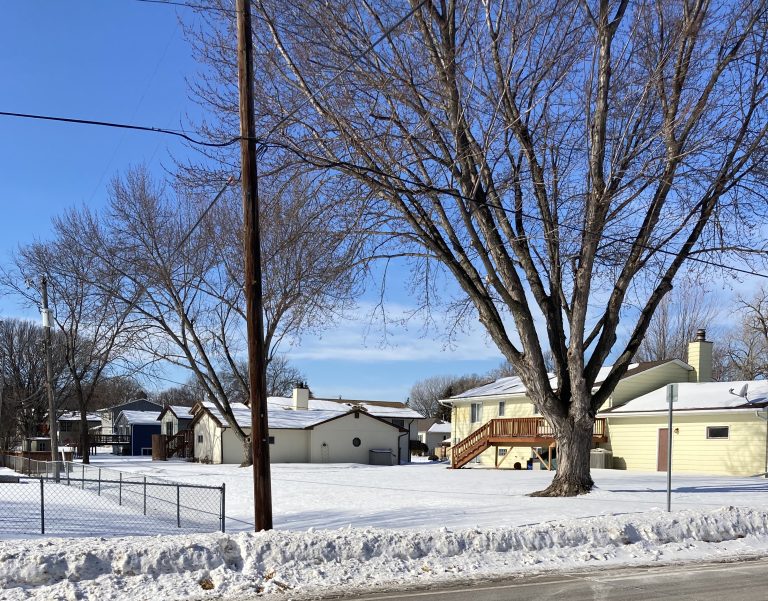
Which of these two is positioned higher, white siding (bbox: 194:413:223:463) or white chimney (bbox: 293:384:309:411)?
white chimney (bbox: 293:384:309:411)

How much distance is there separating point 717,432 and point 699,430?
783mm

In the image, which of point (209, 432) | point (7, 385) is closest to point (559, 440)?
point (209, 432)

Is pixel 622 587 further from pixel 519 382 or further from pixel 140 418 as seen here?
pixel 140 418

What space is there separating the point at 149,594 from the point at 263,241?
14811mm

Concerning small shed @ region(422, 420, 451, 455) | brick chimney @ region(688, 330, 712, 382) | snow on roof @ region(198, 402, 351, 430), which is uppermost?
brick chimney @ region(688, 330, 712, 382)

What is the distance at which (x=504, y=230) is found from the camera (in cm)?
1930

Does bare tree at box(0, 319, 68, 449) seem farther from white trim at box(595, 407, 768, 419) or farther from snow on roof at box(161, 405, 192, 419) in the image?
white trim at box(595, 407, 768, 419)

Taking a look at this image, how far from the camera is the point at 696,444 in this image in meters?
32.5

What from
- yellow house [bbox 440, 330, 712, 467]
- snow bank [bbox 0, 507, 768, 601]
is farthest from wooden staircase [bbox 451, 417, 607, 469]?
snow bank [bbox 0, 507, 768, 601]

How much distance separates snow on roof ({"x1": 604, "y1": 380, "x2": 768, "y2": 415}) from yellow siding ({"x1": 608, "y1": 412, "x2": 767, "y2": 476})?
446 millimetres

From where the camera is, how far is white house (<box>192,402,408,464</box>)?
45312 mm

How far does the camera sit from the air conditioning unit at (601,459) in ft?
117

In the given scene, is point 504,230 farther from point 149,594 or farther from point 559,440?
point 149,594

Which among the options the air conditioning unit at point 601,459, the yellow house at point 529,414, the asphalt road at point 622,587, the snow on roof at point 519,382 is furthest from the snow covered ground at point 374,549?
the snow on roof at point 519,382
